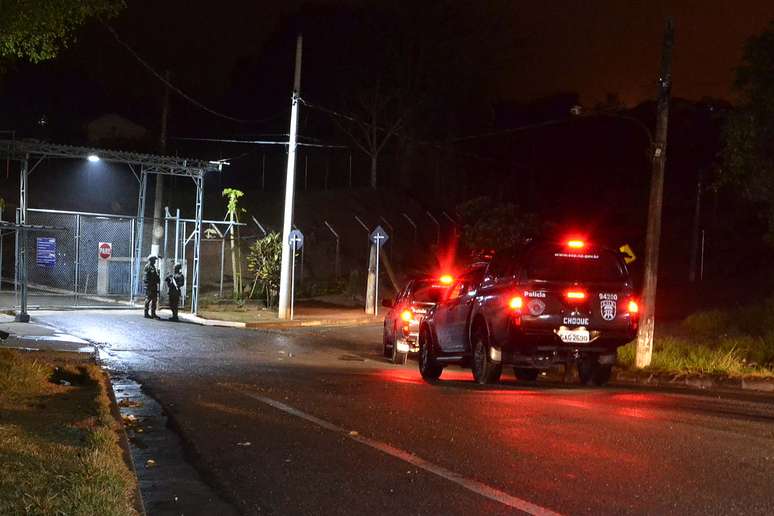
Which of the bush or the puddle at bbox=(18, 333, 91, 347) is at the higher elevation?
the bush

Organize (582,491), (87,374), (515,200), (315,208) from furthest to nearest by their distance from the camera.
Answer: (515,200), (315,208), (87,374), (582,491)

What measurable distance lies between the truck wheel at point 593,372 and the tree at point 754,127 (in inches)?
205

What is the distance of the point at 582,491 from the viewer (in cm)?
650

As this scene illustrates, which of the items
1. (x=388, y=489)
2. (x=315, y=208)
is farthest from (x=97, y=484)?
(x=315, y=208)

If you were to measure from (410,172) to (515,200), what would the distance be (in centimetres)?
878

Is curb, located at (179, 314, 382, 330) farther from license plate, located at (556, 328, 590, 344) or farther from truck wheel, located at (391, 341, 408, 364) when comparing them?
license plate, located at (556, 328, 590, 344)

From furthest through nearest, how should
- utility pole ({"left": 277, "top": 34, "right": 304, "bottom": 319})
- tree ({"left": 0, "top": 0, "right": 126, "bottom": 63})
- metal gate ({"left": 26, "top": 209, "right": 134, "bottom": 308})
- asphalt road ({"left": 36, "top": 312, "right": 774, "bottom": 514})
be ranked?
1. metal gate ({"left": 26, "top": 209, "right": 134, "bottom": 308})
2. utility pole ({"left": 277, "top": 34, "right": 304, "bottom": 319})
3. tree ({"left": 0, "top": 0, "right": 126, "bottom": 63})
4. asphalt road ({"left": 36, "top": 312, "right": 774, "bottom": 514})

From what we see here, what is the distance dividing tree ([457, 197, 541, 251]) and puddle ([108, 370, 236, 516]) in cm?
2712

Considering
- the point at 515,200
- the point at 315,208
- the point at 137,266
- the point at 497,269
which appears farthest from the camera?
the point at 515,200

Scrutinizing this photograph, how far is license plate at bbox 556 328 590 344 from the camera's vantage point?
12.6 metres

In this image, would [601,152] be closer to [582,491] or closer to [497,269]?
[497,269]

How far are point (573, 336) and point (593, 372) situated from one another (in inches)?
65.9

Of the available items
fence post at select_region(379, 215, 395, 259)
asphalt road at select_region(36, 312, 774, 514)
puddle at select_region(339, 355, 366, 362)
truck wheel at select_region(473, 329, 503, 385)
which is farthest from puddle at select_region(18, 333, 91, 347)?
fence post at select_region(379, 215, 395, 259)

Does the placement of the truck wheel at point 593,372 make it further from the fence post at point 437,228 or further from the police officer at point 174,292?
the fence post at point 437,228
